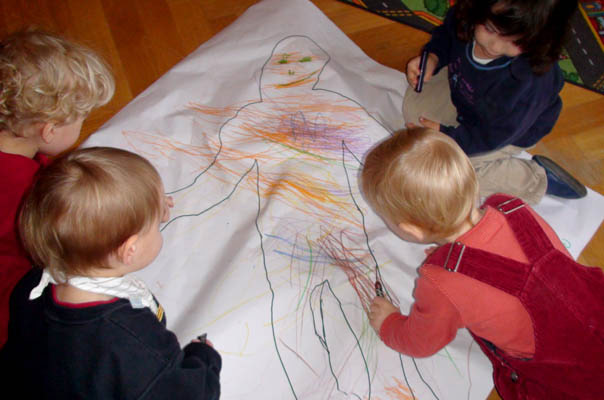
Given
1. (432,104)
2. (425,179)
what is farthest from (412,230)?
(432,104)

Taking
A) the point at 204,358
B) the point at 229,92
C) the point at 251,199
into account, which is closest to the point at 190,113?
the point at 229,92

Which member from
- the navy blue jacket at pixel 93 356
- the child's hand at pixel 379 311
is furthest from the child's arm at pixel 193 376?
the child's hand at pixel 379 311

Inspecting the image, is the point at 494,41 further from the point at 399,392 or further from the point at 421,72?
the point at 399,392

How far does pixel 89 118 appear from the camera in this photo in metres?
1.06

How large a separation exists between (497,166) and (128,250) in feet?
2.67

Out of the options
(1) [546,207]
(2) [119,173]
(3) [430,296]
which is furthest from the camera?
(1) [546,207]

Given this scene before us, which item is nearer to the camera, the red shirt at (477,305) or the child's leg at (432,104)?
the red shirt at (477,305)

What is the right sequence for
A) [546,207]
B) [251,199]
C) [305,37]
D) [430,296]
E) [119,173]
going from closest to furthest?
[119,173], [430,296], [251,199], [546,207], [305,37]

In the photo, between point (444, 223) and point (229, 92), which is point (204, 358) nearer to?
point (444, 223)

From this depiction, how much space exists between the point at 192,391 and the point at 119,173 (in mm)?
319

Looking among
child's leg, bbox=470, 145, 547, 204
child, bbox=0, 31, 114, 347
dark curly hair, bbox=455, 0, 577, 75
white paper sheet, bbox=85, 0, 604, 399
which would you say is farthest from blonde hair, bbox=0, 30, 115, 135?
child's leg, bbox=470, 145, 547, 204

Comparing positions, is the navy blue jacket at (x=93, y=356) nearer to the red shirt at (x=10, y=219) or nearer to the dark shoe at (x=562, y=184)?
the red shirt at (x=10, y=219)

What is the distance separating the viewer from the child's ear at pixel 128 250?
0.58m

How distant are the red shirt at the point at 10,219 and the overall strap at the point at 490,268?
0.71 meters
